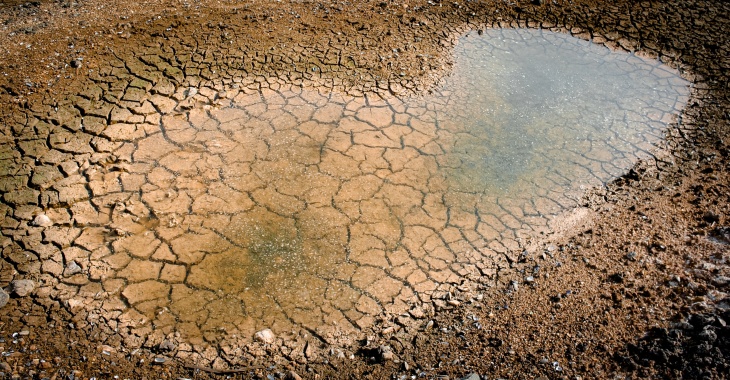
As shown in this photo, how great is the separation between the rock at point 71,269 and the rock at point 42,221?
0.46 metres

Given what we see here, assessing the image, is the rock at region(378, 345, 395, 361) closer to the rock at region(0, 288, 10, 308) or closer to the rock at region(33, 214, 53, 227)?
the rock at region(0, 288, 10, 308)

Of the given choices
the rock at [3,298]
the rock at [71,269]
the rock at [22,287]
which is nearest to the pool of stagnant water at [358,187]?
the rock at [71,269]

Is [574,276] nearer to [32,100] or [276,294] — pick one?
[276,294]

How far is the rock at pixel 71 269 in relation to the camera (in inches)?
136

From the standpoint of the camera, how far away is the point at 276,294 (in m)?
3.45

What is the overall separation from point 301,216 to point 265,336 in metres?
1.08

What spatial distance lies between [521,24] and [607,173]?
260cm

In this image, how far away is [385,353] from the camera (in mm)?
3064

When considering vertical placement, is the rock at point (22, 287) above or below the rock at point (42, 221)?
below

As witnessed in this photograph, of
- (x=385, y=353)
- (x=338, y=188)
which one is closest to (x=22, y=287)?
(x=338, y=188)

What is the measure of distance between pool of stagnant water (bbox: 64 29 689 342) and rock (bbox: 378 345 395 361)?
11.1 inches

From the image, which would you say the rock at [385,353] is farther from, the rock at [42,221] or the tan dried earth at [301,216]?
the rock at [42,221]

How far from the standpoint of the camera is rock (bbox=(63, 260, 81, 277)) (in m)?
3.46

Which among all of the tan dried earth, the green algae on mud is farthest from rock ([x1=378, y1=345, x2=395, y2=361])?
the green algae on mud
